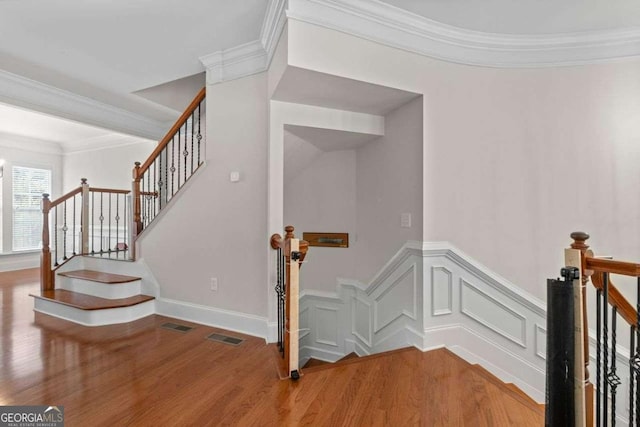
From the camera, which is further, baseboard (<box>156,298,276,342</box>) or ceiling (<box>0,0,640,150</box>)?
baseboard (<box>156,298,276,342</box>)

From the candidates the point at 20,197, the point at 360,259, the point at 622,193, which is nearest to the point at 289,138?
the point at 360,259

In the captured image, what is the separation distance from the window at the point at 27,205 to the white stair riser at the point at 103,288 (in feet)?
12.2

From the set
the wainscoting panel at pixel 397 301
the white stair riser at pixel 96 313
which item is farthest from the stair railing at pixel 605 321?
the white stair riser at pixel 96 313

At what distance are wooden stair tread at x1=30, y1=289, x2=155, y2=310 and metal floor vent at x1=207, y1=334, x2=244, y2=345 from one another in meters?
1.07

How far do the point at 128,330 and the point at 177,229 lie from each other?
1.08m

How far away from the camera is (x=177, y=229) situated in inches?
129

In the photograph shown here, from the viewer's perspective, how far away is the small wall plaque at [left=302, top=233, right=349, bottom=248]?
139 inches

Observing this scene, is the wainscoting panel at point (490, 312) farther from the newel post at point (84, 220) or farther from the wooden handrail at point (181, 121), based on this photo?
the newel post at point (84, 220)

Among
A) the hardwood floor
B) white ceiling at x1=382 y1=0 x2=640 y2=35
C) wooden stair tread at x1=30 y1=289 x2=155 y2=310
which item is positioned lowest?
the hardwood floor

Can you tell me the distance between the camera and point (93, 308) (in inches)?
118

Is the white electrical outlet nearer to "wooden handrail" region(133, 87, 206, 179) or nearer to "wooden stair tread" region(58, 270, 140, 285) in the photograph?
"wooden handrail" region(133, 87, 206, 179)

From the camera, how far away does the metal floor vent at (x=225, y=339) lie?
270cm

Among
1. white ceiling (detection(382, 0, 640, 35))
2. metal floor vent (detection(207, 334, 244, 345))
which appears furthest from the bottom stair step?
white ceiling (detection(382, 0, 640, 35))

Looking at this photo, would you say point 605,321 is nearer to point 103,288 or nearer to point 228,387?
point 228,387
